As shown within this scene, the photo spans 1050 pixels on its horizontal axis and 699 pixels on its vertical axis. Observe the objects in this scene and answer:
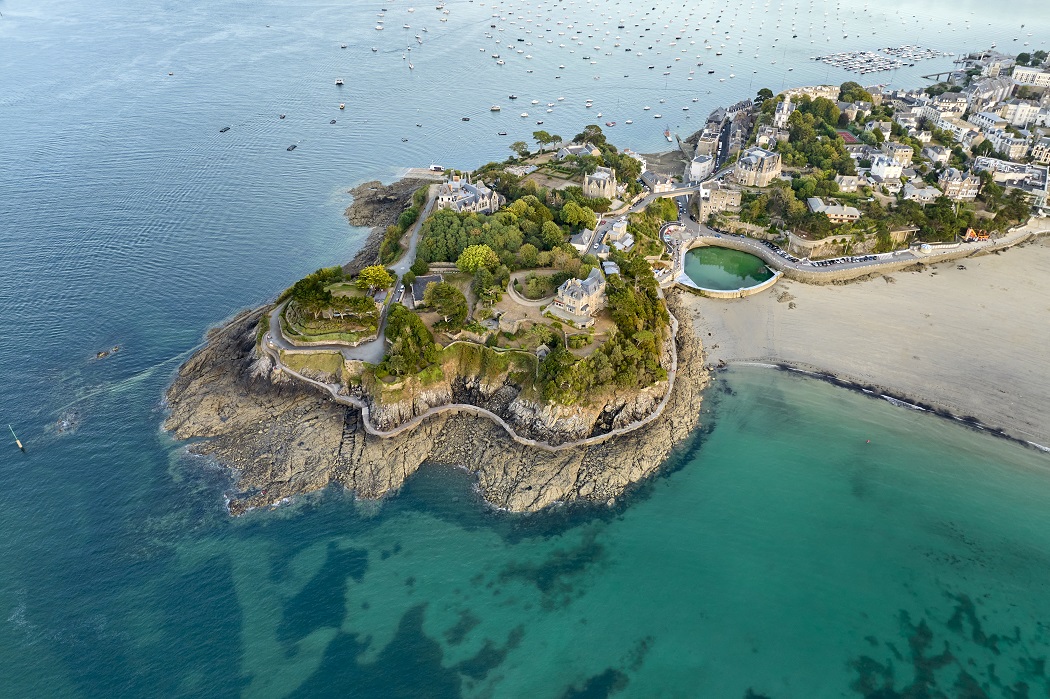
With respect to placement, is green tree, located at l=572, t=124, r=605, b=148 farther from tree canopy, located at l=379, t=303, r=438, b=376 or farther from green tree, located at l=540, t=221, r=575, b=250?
tree canopy, located at l=379, t=303, r=438, b=376

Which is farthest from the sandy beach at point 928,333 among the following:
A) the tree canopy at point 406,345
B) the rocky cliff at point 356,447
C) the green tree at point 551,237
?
the tree canopy at point 406,345

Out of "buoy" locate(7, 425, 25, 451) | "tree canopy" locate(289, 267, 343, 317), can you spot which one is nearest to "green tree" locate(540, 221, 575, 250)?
"tree canopy" locate(289, 267, 343, 317)

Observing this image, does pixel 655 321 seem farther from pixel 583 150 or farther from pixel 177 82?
pixel 177 82

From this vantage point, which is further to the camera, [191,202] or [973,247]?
[191,202]

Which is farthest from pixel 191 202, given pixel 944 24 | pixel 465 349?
pixel 944 24

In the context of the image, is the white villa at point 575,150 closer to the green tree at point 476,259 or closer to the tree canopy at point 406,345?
the green tree at point 476,259
